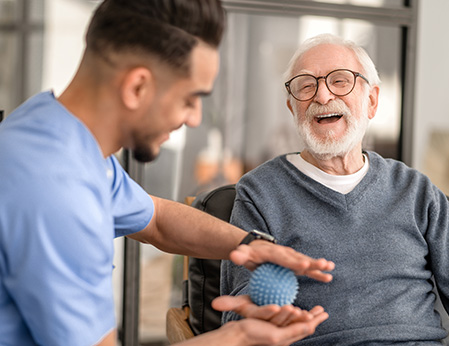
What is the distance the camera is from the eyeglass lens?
1.87 meters

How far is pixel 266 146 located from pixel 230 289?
55.3 inches

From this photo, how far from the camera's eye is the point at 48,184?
952 millimetres

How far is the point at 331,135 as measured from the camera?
1.84 m

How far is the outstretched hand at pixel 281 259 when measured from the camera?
3.92 feet

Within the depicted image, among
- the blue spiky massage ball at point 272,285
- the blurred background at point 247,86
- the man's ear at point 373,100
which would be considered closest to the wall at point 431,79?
the blurred background at point 247,86

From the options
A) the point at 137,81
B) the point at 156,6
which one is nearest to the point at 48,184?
the point at 137,81

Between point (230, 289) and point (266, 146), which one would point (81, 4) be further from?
point (230, 289)

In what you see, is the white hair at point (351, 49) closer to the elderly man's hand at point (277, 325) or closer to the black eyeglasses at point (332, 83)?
the black eyeglasses at point (332, 83)

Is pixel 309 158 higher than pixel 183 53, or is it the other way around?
pixel 183 53

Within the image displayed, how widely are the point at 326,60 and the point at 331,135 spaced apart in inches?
9.7

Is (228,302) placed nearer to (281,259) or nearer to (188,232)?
(281,259)

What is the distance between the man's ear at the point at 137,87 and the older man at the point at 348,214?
0.74 m

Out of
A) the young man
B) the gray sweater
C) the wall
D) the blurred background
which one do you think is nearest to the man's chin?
the young man

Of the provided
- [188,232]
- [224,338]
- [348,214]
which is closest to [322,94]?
[348,214]
